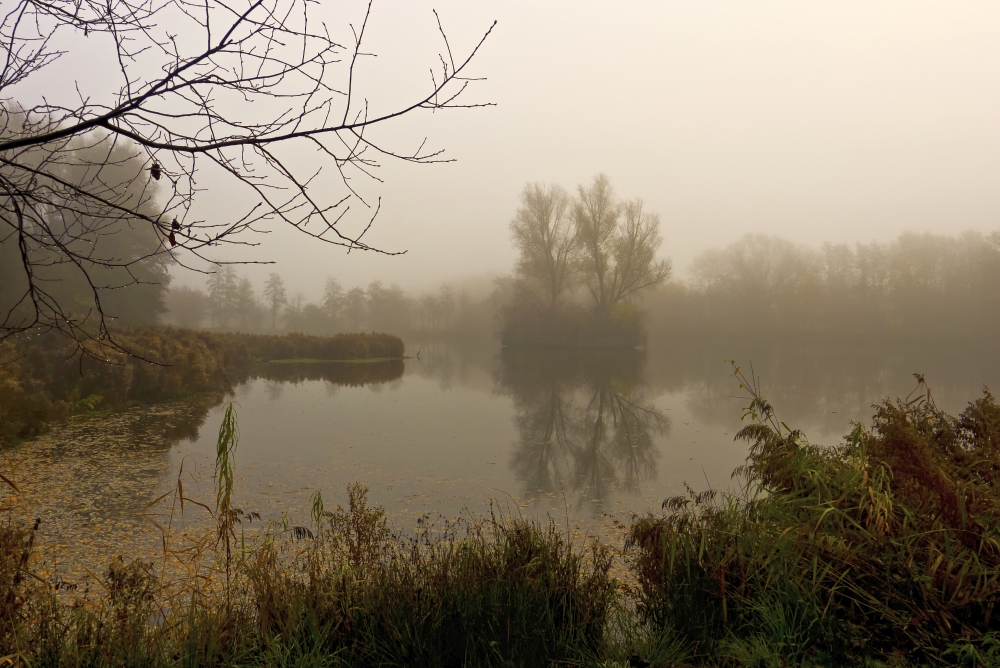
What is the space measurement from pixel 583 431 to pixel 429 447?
3.30 meters

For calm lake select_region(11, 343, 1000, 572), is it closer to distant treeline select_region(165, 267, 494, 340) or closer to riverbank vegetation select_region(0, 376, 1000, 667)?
riverbank vegetation select_region(0, 376, 1000, 667)

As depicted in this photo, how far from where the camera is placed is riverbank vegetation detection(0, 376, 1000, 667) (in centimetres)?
256

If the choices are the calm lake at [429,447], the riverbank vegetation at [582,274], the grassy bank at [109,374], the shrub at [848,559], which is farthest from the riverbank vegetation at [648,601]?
the riverbank vegetation at [582,274]

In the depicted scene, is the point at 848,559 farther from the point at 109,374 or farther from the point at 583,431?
the point at 109,374

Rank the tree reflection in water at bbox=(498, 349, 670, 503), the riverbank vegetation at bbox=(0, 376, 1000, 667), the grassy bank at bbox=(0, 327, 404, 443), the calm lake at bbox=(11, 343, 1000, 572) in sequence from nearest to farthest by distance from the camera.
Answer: the riverbank vegetation at bbox=(0, 376, 1000, 667) → the calm lake at bbox=(11, 343, 1000, 572) → the tree reflection in water at bbox=(498, 349, 670, 503) → the grassy bank at bbox=(0, 327, 404, 443)

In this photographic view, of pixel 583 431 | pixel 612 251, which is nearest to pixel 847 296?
pixel 612 251

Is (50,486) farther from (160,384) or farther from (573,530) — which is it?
(160,384)

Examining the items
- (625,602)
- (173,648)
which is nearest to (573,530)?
(625,602)

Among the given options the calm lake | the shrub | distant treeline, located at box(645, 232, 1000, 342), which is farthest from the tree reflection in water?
distant treeline, located at box(645, 232, 1000, 342)

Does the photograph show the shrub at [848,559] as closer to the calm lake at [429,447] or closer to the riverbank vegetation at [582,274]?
the calm lake at [429,447]

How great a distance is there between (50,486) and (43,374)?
6.71 meters

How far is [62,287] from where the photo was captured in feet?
69.5

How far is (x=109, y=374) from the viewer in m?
12.6

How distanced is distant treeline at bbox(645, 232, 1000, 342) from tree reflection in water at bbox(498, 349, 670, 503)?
1872cm
